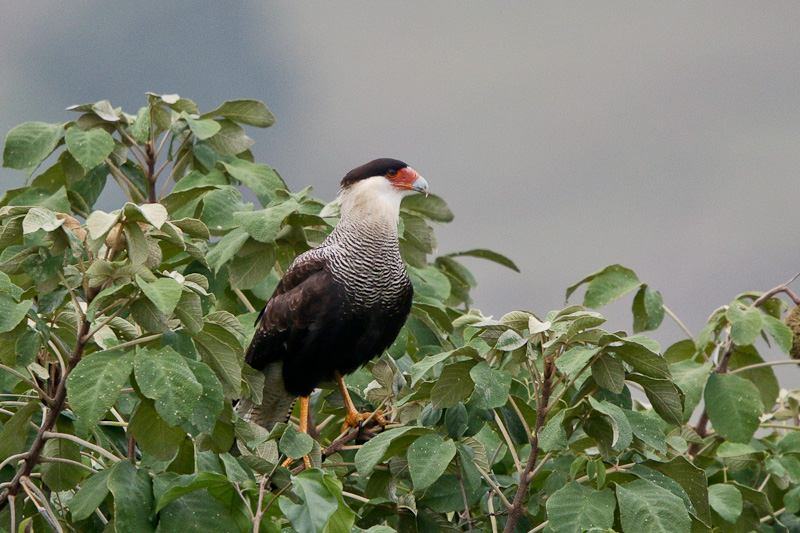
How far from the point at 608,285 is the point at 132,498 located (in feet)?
7.76

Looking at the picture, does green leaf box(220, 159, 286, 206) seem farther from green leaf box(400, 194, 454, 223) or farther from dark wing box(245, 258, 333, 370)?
green leaf box(400, 194, 454, 223)

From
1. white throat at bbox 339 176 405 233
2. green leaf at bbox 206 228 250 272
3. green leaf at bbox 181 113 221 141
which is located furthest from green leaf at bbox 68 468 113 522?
green leaf at bbox 181 113 221 141

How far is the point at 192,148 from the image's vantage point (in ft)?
15.2

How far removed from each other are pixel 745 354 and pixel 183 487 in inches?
112

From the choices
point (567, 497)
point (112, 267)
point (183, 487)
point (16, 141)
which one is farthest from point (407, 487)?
point (16, 141)

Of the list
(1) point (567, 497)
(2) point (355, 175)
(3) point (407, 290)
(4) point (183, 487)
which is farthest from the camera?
(2) point (355, 175)

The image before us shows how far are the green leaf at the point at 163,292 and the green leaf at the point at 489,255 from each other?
9.59 feet

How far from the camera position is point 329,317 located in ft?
13.1

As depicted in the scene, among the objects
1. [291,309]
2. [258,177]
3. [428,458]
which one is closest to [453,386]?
[428,458]

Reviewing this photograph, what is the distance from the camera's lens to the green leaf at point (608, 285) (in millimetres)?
3943

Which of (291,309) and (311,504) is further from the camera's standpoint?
(291,309)

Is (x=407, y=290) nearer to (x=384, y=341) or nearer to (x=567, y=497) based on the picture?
(x=384, y=341)

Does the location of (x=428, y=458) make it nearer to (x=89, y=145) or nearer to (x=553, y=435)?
(x=553, y=435)

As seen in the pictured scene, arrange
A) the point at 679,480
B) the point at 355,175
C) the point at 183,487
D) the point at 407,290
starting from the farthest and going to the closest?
the point at 355,175
the point at 407,290
the point at 679,480
the point at 183,487
